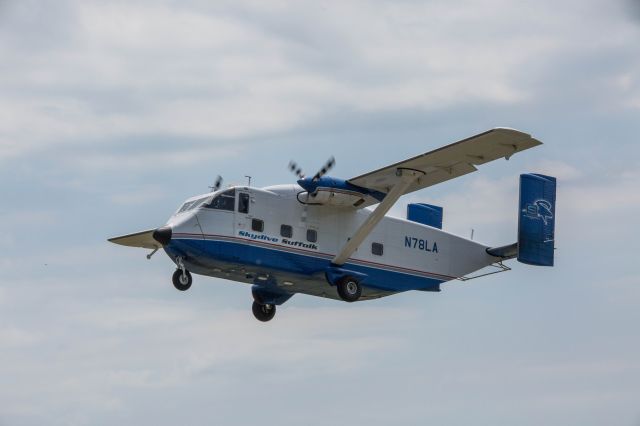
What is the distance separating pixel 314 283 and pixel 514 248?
20.5ft

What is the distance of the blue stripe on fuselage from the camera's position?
115 feet

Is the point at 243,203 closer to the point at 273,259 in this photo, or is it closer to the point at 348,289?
the point at 273,259

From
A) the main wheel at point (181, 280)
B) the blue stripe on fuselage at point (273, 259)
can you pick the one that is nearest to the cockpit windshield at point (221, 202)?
the blue stripe on fuselage at point (273, 259)

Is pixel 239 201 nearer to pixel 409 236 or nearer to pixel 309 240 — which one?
pixel 309 240

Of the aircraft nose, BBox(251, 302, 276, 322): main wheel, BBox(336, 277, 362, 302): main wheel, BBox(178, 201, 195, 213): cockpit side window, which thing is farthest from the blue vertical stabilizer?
the aircraft nose

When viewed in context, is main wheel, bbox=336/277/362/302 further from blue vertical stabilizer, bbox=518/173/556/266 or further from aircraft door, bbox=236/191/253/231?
blue vertical stabilizer, bbox=518/173/556/266

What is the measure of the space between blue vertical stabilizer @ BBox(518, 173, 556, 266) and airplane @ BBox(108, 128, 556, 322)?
0.03 meters

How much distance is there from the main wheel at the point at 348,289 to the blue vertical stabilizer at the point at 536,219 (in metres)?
4.91

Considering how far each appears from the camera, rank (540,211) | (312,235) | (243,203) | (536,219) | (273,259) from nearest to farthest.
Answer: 1. (243,203)
2. (273,259)
3. (312,235)
4. (536,219)
5. (540,211)

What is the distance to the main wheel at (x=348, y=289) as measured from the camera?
37.0m

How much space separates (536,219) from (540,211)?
31cm

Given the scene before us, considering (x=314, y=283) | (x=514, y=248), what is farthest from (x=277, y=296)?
(x=514, y=248)

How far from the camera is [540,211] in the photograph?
38875 mm

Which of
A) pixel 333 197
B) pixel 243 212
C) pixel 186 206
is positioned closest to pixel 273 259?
pixel 243 212
